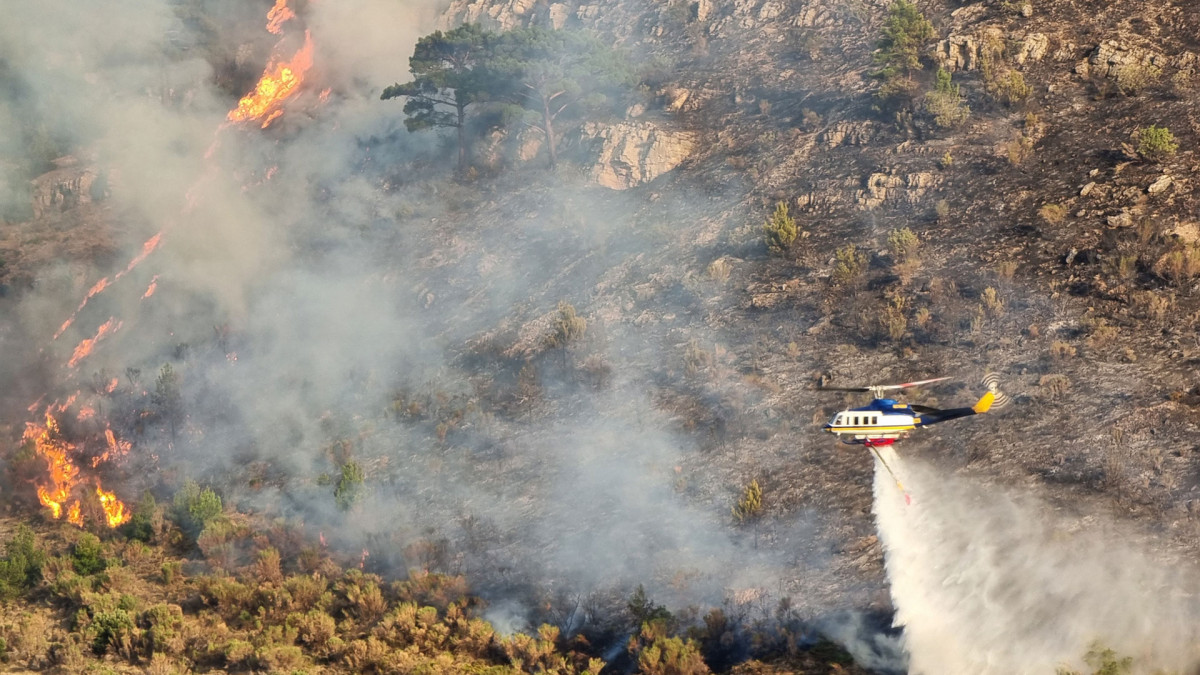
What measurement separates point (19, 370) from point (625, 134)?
25441 millimetres

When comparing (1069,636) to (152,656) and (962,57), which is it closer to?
(152,656)

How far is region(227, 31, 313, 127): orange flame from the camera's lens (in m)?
54.7

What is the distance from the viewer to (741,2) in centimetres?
4900

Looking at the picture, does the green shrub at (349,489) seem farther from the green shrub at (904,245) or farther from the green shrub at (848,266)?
the green shrub at (904,245)

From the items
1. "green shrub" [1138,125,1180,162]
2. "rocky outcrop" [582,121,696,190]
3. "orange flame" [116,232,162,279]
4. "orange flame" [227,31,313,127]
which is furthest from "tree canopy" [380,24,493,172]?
"green shrub" [1138,125,1180,162]

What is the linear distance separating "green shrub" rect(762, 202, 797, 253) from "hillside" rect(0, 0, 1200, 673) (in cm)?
30

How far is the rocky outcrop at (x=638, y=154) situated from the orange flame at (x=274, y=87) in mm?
20364

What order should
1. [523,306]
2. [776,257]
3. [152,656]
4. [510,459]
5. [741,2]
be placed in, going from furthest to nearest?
[741,2] → [523,306] → [776,257] → [510,459] → [152,656]

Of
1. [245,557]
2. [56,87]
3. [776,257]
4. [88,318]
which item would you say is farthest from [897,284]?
[56,87]

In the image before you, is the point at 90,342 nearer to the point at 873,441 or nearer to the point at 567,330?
the point at 567,330

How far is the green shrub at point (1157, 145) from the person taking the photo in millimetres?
32531

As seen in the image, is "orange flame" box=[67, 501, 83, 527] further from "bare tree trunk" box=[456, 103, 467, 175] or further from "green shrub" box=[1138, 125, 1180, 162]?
"green shrub" box=[1138, 125, 1180, 162]

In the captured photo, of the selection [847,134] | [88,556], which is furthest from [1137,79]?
[88,556]

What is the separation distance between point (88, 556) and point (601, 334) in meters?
16.4
